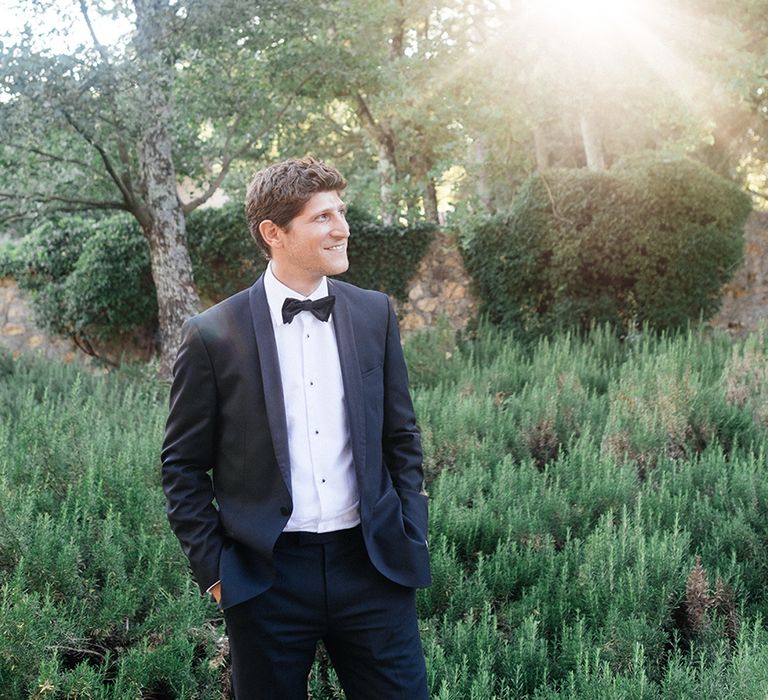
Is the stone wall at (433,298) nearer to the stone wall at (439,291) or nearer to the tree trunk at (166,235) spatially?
the stone wall at (439,291)

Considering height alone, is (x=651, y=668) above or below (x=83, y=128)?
below

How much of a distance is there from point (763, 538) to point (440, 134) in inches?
586

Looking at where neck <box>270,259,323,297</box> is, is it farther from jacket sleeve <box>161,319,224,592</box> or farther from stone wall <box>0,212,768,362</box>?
stone wall <box>0,212,768,362</box>

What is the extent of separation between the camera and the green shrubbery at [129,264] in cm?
1373

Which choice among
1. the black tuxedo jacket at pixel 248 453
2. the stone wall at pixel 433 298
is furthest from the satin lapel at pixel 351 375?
the stone wall at pixel 433 298

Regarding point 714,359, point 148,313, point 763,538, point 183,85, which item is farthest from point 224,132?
point 763,538

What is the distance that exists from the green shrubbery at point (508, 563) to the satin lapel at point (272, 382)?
4.16ft

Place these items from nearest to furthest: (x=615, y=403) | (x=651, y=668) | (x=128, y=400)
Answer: (x=651, y=668) < (x=615, y=403) < (x=128, y=400)

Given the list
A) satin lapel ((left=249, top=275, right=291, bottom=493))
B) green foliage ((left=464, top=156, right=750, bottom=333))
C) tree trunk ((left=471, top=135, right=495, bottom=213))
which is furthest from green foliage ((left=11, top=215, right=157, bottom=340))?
satin lapel ((left=249, top=275, right=291, bottom=493))

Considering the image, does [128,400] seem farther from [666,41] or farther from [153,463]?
[666,41]

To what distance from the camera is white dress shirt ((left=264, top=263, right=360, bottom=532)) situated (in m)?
2.33

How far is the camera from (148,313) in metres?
14.1

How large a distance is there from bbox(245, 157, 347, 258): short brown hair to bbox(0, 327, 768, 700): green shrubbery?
1777 mm

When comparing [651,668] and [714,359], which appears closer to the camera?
[651,668]
